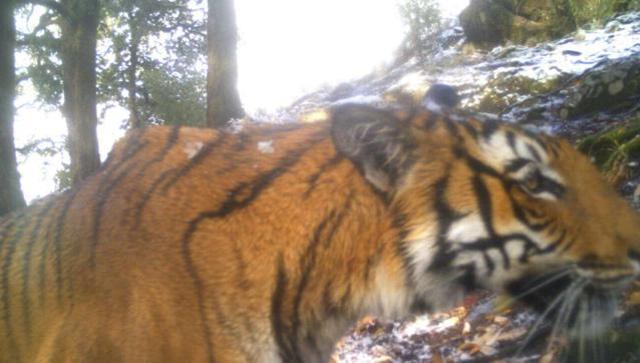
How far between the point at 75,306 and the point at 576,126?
5.24 m

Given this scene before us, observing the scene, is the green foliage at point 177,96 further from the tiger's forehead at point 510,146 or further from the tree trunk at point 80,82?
the tiger's forehead at point 510,146

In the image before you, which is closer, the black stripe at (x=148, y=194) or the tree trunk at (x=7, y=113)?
the black stripe at (x=148, y=194)

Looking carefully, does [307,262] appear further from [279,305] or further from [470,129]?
[470,129]

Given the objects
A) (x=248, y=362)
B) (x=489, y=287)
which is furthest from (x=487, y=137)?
(x=248, y=362)

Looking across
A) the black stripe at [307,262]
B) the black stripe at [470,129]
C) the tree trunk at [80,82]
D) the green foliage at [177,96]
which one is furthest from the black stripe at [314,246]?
the green foliage at [177,96]

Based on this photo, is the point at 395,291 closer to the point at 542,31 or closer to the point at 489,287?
the point at 489,287

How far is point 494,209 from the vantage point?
74.2 inches

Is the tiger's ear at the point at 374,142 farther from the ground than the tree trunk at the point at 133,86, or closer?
closer

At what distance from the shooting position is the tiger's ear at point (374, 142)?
188 cm

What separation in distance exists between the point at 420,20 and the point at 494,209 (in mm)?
14752

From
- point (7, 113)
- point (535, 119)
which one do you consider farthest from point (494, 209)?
point (7, 113)

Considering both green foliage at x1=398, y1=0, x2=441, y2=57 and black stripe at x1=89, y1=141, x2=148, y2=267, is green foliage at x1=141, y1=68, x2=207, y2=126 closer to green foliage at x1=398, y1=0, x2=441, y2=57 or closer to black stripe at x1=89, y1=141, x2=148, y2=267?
green foliage at x1=398, y1=0, x2=441, y2=57

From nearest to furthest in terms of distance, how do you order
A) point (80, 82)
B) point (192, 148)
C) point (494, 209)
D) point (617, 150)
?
point (494, 209) → point (192, 148) → point (617, 150) → point (80, 82)

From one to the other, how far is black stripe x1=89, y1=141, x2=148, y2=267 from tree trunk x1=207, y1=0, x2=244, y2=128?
9.92m
